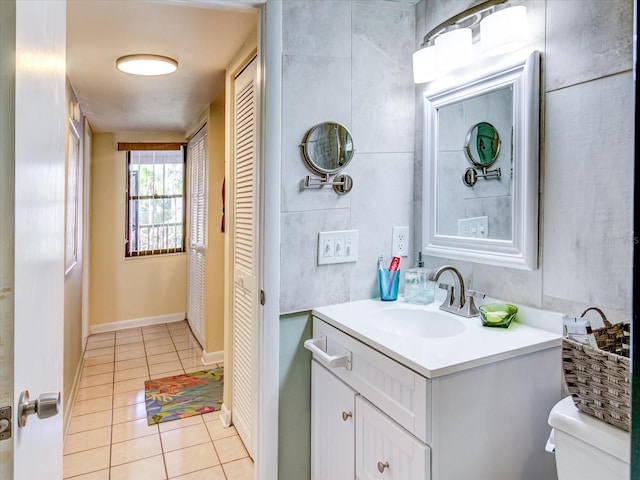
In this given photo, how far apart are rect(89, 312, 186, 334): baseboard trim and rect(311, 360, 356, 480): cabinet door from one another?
3565mm

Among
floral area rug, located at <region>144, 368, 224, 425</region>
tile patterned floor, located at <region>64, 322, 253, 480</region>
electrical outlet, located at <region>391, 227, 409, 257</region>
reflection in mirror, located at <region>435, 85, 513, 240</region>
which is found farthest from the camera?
floral area rug, located at <region>144, 368, 224, 425</region>

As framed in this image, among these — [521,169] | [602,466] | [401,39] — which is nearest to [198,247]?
[401,39]

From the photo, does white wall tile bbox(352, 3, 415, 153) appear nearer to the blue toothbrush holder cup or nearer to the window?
the blue toothbrush holder cup

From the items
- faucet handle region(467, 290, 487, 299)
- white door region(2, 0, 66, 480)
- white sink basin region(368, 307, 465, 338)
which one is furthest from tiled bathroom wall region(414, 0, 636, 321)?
white door region(2, 0, 66, 480)

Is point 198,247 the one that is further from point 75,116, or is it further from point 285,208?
point 285,208

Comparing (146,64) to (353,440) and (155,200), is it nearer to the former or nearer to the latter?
(353,440)

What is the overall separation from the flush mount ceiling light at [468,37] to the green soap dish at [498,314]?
2.90 feet

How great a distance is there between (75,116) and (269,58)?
6.67 ft

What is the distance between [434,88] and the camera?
1.78m

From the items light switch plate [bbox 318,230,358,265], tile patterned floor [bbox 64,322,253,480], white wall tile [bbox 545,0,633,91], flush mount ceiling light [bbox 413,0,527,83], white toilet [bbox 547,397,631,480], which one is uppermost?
flush mount ceiling light [bbox 413,0,527,83]

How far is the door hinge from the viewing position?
65cm

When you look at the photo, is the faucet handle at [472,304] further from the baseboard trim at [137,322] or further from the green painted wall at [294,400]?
the baseboard trim at [137,322]

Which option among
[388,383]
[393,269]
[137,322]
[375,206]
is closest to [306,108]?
[375,206]

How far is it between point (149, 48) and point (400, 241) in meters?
1.64
